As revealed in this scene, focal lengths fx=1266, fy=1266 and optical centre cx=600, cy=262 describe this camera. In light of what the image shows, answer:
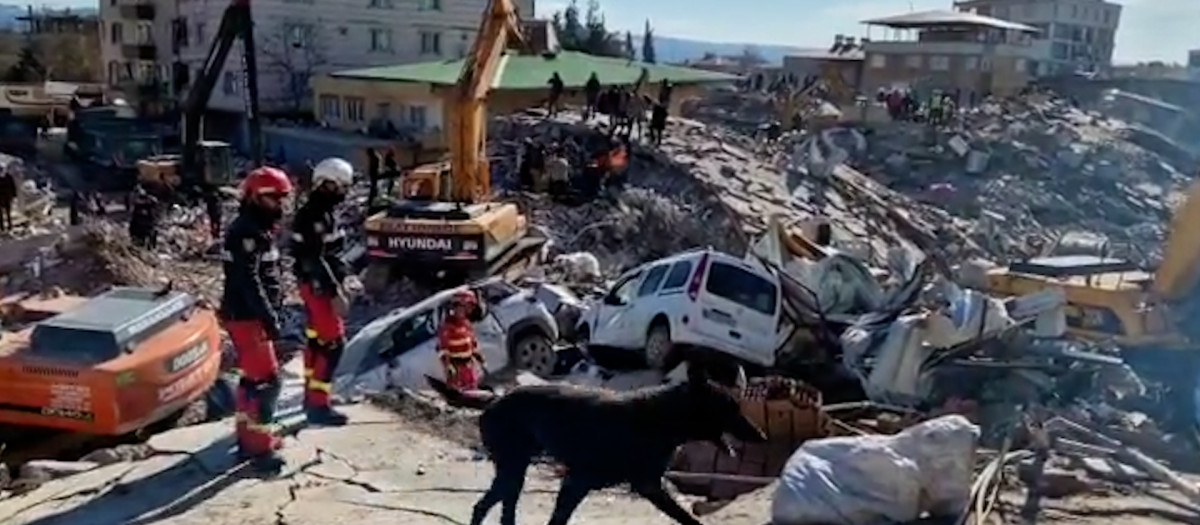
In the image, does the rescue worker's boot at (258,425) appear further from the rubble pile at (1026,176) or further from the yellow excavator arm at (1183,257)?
the rubble pile at (1026,176)

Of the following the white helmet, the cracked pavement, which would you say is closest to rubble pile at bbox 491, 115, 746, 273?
the white helmet

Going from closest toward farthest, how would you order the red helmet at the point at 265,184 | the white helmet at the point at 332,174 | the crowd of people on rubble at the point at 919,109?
the red helmet at the point at 265,184 < the white helmet at the point at 332,174 < the crowd of people on rubble at the point at 919,109

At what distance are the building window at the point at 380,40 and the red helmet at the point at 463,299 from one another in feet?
131

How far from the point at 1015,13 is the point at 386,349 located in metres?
70.5

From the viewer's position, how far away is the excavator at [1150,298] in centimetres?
1227

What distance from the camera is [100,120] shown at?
37844mm

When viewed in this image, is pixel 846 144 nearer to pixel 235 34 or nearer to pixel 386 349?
pixel 235 34

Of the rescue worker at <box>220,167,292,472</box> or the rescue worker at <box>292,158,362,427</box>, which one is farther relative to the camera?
the rescue worker at <box>292,158,362,427</box>

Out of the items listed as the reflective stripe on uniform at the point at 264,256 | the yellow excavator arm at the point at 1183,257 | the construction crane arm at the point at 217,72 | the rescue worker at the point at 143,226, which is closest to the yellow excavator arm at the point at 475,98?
the rescue worker at the point at 143,226

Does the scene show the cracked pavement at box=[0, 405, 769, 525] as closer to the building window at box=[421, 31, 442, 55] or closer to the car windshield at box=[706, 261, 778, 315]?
the car windshield at box=[706, 261, 778, 315]

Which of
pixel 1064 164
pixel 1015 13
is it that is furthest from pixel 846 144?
pixel 1015 13

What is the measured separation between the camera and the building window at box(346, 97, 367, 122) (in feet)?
133

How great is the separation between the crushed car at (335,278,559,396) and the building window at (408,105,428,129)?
24742 mm

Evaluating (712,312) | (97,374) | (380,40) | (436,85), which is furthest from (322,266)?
(380,40)
